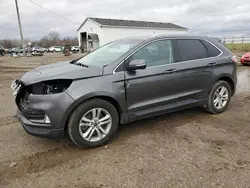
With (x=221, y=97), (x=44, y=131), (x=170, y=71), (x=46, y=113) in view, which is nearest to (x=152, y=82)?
(x=170, y=71)

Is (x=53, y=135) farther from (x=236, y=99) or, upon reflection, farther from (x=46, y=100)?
(x=236, y=99)

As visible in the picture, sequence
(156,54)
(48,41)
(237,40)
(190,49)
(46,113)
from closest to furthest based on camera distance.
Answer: (46,113) → (156,54) → (190,49) → (237,40) → (48,41)

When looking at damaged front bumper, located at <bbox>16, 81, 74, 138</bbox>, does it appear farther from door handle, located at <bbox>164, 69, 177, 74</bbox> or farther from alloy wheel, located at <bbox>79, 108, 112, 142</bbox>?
door handle, located at <bbox>164, 69, 177, 74</bbox>

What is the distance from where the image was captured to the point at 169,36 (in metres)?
3.89

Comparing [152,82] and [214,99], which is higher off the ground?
[152,82]

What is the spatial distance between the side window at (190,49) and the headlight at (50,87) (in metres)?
2.14

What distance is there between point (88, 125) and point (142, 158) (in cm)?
92

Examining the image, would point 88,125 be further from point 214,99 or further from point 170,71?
point 214,99

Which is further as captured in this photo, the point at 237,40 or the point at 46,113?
the point at 237,40

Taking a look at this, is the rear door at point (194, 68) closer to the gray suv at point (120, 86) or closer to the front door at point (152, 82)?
the gray suv at point (120, 86)

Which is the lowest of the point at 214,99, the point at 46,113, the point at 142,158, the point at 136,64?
the point at 142,158

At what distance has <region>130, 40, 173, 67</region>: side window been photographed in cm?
354

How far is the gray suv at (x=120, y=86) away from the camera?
291 centimetres

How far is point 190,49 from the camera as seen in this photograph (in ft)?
13.4
